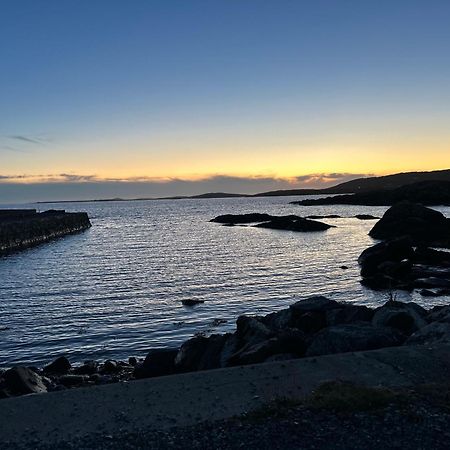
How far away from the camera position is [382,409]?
645 centimetres

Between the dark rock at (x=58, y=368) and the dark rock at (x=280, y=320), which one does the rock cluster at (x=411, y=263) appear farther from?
the dark rock at (x=58, y=368)

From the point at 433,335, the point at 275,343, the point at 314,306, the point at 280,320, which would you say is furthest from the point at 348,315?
the point at 433,335

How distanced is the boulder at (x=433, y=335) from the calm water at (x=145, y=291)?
346 inches

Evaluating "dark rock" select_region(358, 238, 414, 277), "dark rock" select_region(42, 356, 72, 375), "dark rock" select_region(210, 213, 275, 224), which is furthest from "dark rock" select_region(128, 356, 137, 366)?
"dark rock" select_region(210, 213, 275, 224)

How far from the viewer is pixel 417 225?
46.7 metres

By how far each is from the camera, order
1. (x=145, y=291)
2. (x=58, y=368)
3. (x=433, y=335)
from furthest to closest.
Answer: (x=145, y=291) < (x=58, y=368) < (x=433, y=335)

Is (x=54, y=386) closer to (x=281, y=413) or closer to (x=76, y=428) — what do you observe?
(x=76, y=428)

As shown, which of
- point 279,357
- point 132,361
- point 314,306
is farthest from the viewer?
point 314,306

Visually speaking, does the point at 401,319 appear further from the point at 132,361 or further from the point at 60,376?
the point at 60,376

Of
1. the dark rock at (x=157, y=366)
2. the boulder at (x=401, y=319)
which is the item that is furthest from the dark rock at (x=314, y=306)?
the dark rock at (x=157, y=366)

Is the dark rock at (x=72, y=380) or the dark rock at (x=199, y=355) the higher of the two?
the dark rock at (x=199, y=355)

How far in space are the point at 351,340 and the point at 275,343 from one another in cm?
157

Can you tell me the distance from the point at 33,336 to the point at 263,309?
8748 millimetres

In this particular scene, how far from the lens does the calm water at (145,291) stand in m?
17.2
